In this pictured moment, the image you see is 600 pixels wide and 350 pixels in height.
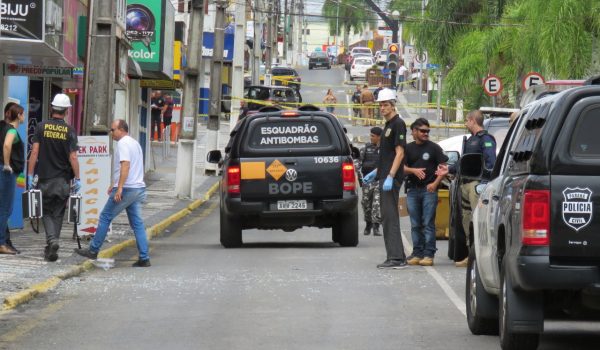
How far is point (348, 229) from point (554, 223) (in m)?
12.3

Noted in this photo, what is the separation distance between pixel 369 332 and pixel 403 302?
89.5 inches

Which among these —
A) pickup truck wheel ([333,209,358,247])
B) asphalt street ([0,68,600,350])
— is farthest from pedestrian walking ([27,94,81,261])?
pickup truck wheel ([333,209,358,247])

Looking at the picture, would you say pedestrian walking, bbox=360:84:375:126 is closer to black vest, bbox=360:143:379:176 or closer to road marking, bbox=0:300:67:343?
black vest, bbox=360:143:379:176

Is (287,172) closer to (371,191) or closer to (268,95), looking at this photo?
(371,191)

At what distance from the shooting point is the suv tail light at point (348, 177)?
2134cm

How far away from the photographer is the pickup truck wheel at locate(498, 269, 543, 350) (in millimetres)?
9766

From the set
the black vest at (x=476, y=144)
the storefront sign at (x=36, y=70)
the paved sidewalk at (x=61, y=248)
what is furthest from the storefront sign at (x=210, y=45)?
the black vest at (x=476, y=144)

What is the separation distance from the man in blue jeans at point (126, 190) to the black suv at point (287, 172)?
321 centimetres

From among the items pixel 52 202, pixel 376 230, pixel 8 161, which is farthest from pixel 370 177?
pixel 52 202

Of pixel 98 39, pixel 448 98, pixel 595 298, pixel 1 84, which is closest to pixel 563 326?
pixel 595 298

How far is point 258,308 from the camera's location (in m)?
13.5

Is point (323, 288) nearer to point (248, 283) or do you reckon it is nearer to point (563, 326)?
point (248, 283)

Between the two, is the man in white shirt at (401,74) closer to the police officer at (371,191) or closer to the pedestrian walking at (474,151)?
the police officer at (371,191)

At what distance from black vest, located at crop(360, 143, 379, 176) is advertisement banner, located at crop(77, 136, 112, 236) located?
5.98 meters
